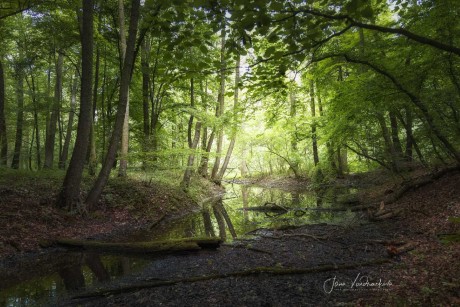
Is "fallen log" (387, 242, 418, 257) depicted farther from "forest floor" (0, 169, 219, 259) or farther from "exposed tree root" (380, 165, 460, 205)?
"forest floor" (0, 169, 219, 259)

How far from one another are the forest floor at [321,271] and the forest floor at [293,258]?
0.05 feet

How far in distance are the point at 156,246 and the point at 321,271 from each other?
4.15m

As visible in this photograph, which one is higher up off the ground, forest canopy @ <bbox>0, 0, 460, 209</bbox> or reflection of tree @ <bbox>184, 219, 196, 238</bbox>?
forest canopy @ <bbox>0, 0, 460, 209</bbox>

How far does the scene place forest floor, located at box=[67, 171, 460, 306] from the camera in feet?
12.6

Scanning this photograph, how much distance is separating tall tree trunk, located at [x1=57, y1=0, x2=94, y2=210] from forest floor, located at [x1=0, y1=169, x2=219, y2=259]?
0.51m

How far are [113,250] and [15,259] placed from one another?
212 cm

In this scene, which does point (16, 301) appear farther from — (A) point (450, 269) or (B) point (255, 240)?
(A) point (450, 269)

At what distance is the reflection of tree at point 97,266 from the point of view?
5778mm

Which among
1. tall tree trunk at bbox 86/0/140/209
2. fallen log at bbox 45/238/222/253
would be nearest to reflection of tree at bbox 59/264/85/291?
fallen log at bbox 45/238/222/253

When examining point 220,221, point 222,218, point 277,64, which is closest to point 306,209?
point 222,218

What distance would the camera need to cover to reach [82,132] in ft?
31.7

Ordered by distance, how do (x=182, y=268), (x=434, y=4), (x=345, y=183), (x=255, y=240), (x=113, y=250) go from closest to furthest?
1. (x=182, y=268)
2. (x=434, y=4)
3. (x=113, y=250)
4. (x=255, y=240)
5. (x=345, y=183)

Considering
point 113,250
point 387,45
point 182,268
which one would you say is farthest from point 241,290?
point 387,45

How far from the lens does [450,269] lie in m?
3.87
